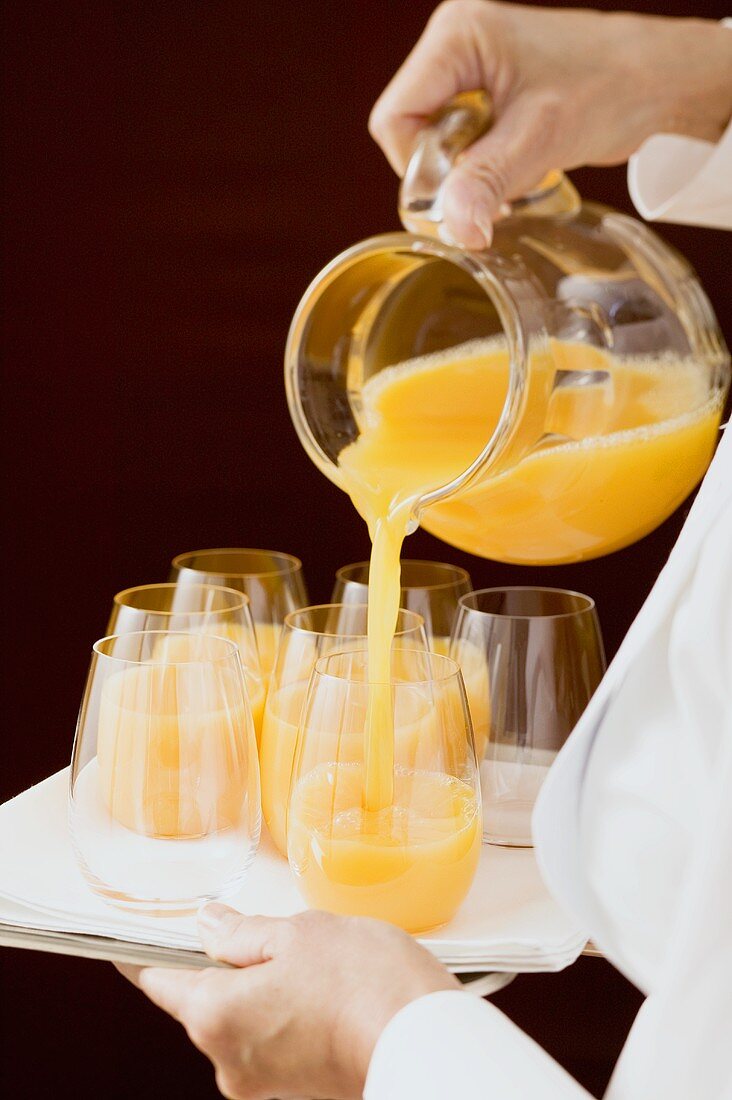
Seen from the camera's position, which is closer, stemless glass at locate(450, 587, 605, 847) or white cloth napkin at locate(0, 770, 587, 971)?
white cloth napkin at locate(0, 770, 587, 971)

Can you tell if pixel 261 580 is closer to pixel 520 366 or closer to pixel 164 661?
pixel 164 661

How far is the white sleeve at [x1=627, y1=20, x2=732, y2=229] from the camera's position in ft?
2.76

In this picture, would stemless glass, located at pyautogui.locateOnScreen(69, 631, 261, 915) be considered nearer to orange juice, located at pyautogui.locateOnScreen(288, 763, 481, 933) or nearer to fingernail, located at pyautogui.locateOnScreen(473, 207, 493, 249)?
orange juice, located at pyautogui.locateOnScreen(288, 763, 481, 933)

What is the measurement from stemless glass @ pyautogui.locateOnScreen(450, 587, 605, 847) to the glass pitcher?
57 mm

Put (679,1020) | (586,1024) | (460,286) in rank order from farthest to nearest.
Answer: (586,1024) < (460,286) < (679,1020)

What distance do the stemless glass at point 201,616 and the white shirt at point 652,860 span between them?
1.26 ft

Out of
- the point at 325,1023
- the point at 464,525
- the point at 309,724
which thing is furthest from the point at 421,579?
the point at 325,1023

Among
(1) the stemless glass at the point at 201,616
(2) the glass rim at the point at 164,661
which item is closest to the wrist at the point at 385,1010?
(2) the glass rim at the point at 164,661

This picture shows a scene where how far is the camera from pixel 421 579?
1189mm

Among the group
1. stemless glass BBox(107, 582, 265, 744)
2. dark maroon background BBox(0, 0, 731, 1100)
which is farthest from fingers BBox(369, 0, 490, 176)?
dark maroon background BBox(0, 0, 731, 1100)

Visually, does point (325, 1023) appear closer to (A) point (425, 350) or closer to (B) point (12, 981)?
A: (A) point (425, 350)

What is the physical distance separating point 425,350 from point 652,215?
0.18 m

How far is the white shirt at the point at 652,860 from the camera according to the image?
548 millimetres

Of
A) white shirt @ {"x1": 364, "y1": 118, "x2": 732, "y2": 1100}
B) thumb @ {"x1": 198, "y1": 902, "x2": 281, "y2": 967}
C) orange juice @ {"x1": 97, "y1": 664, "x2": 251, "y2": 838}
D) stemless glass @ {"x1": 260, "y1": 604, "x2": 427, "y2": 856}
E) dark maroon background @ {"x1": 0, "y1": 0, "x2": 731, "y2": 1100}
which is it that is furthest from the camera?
dark maroon background @ {"x1": 0, "y1": 0, "x2": 731, "y2": 1100}
